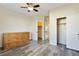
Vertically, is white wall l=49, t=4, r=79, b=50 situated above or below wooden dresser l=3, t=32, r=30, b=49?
above

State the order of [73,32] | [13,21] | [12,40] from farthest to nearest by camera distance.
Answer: [13,21]
[12,40]
[73,32]

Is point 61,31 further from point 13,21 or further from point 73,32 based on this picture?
point 13,21

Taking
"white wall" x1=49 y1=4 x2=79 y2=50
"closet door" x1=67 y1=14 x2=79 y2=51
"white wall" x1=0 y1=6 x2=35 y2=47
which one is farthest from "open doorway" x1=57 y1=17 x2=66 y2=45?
"white wall" x1=0 y1=6 x2=35 y2=47

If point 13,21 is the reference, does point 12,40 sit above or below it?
below

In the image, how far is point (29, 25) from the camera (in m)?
7.33

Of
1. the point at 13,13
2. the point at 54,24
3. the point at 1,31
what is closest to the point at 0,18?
the point at 1,31

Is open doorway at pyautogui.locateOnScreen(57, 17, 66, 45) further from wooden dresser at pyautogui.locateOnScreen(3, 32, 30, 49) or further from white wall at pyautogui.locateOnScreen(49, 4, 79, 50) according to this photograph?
wooden dresser at pyautogui.locateOnScreen(3, 32, 30, 49)

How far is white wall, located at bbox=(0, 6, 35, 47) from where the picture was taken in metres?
4.91

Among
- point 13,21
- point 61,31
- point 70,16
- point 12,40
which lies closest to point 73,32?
point 70,16

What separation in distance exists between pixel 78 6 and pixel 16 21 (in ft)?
10.7

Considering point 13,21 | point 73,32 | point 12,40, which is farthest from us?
point 13,21

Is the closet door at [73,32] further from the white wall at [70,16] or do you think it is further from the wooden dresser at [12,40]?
the wooden dresser at [12,40]

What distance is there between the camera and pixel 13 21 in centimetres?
562

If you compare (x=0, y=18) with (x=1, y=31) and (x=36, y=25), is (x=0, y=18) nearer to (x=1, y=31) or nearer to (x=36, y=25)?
(x=1, y=31)
